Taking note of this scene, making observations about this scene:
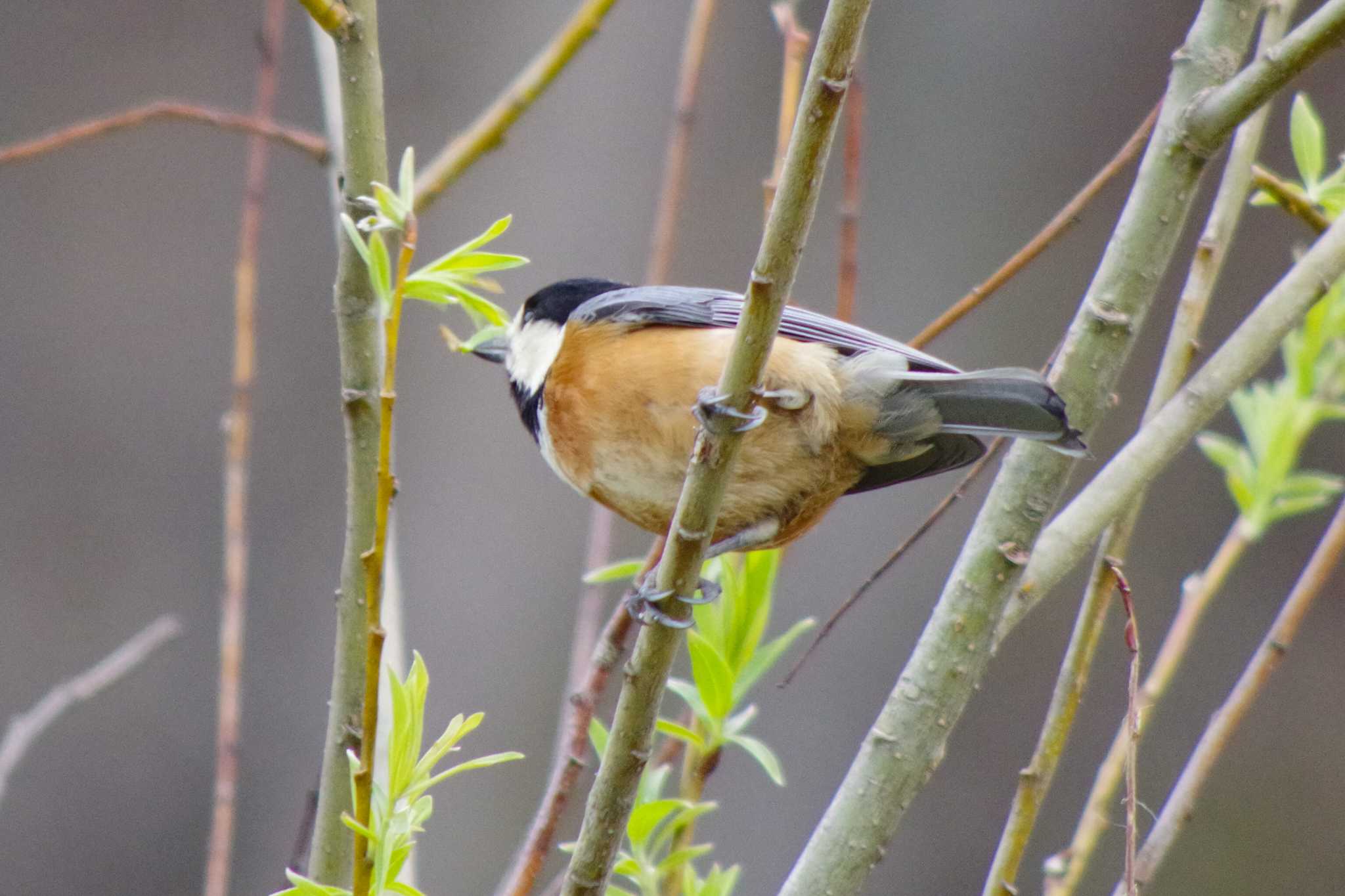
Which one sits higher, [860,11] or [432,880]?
[860,11]

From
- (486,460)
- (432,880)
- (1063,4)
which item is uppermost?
(1063,4)

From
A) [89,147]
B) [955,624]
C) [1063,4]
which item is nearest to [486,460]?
[89,147]

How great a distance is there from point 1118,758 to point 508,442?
275 cm

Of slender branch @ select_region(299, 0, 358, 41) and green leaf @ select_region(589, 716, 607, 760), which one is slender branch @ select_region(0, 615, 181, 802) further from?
slender branch @ select_region(299, 0, 358, 41)

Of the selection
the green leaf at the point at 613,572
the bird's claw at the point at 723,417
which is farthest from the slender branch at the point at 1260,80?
the green leaf at the point at 613,572

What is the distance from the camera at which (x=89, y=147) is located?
434 centimetres

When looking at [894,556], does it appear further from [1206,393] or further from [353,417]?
[353,417]

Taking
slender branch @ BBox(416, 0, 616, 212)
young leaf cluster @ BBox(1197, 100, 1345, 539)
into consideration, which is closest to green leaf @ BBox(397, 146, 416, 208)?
slender branch @ BBox(416, 0, 616, 212)

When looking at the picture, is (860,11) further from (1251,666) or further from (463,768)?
(1251,666)

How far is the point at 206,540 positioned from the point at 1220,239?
3550mm

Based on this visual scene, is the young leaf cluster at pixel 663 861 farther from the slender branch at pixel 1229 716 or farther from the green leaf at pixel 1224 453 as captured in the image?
the green leaf at pixel 1224 453

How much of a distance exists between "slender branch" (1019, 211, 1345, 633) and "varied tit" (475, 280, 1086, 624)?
10.5 inches

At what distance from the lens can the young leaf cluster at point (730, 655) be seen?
52.1 inches

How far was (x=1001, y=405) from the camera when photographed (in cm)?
142
